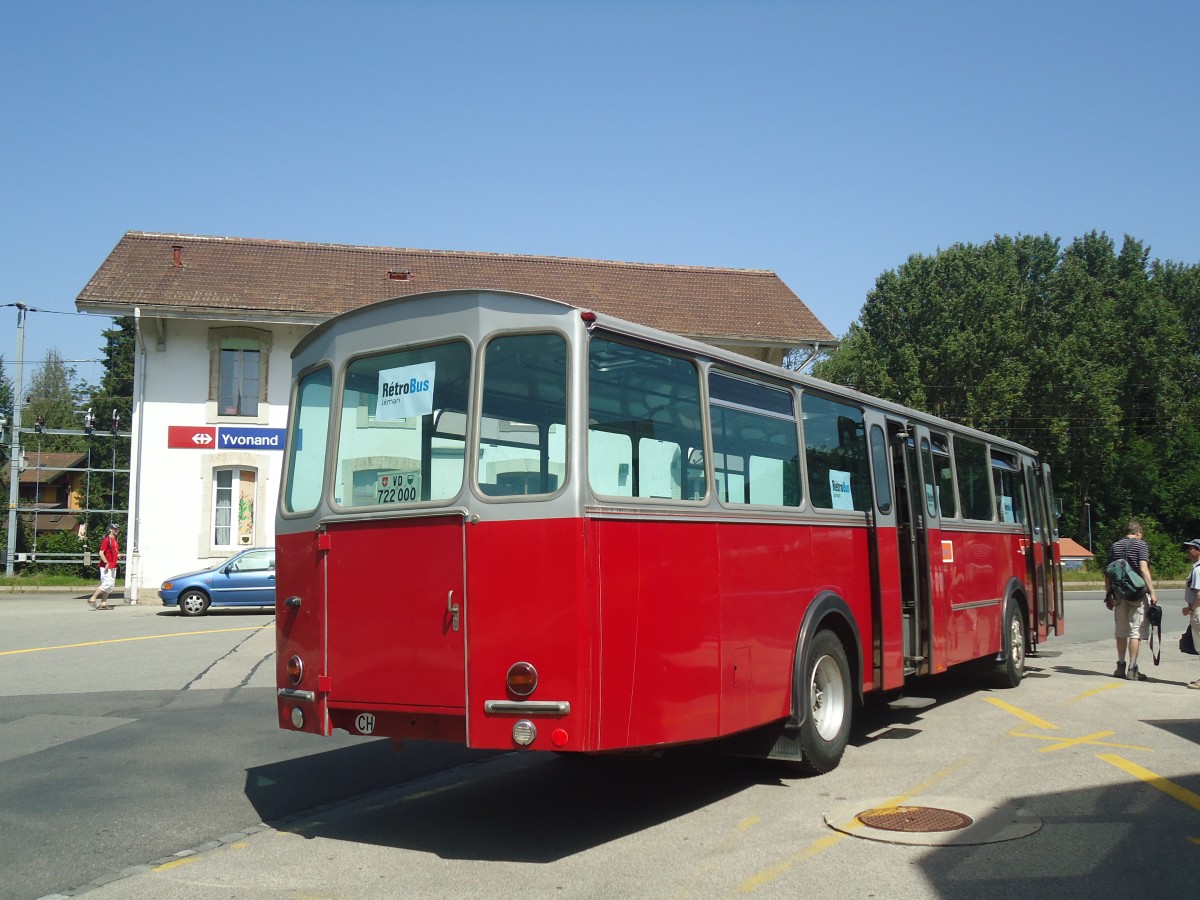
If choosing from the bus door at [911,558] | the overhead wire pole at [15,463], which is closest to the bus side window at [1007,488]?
the bus door at [911,558]

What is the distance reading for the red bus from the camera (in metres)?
5.91

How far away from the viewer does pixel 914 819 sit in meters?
6.75

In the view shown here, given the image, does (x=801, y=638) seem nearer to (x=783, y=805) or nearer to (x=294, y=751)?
(x=783, y=805)

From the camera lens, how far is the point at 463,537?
6117mm

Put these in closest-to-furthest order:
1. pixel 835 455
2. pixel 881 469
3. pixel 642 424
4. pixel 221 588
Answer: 1. pixel 642 424
2. pixel 835 455
3. pixel 881 469
4. pixel 221 588

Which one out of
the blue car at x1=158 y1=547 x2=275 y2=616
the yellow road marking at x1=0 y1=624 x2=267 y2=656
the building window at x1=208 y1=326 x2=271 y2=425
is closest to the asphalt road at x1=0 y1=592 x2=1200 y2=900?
the yellow road marking at x1=0 y1=624 x2=267 y2=656

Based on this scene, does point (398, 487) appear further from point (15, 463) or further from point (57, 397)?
point (57, 397)

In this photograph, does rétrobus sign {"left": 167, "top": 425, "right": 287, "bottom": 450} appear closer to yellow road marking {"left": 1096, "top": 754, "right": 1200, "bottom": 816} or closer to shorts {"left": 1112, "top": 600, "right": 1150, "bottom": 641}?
shorts {"left": 1112, "top": 600, "right": 1150, "bottom": 641}

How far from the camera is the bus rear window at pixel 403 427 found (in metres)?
6.46

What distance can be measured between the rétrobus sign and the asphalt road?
19.1m

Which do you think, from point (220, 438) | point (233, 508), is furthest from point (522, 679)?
point (220, 438)

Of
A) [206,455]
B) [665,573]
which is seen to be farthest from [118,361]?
[665,573]

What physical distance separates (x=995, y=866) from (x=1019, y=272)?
58.1 m

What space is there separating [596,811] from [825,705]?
203 centimetres
